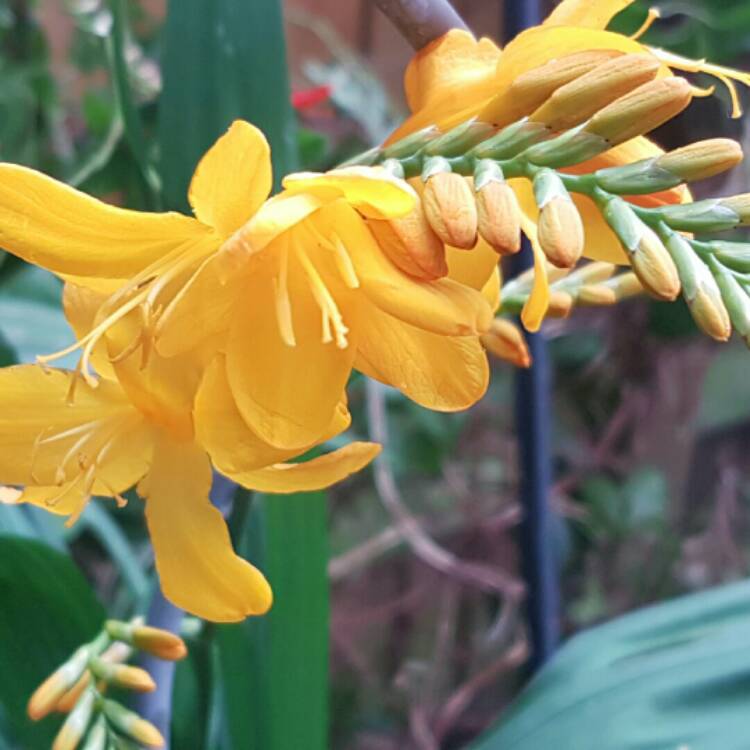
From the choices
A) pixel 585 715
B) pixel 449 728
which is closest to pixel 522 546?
pixel 585 715

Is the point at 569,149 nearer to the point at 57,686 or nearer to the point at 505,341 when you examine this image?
the point at 505,341

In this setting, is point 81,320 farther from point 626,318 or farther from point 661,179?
point 626,318

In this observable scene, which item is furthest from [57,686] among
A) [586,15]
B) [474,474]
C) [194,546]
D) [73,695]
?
[474,474]

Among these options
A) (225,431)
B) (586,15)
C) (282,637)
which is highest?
(586,15)

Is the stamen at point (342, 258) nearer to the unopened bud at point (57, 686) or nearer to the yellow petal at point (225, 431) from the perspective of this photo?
the yellow petal at point (225, 431)

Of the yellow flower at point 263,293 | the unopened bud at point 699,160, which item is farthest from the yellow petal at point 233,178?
the unopened bud at point 699,160

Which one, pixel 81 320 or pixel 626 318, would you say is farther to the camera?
pixel 626 318
